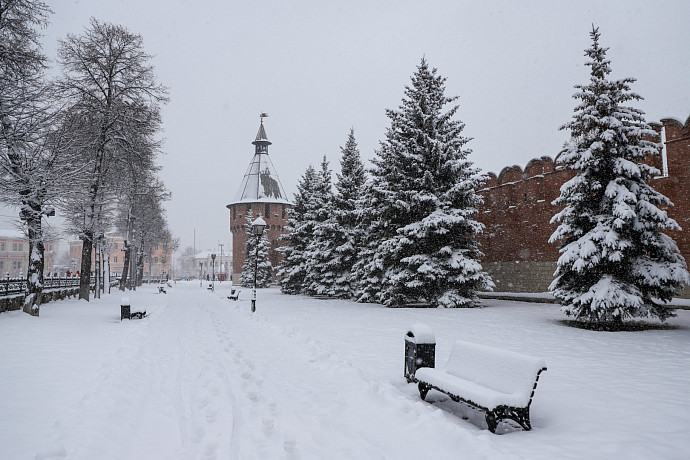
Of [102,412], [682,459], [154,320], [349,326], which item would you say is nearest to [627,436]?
[682,459]

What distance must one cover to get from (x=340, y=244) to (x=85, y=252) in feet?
45.2

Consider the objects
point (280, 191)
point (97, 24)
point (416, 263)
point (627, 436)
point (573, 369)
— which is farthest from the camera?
point (280, 191)

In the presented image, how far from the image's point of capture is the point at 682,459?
3.94 meters

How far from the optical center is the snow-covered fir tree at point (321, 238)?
88.1 feet

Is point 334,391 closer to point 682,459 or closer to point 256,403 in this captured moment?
point 256,403

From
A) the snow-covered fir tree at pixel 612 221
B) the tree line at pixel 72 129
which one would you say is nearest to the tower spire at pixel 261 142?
the tree line at pixel 72 129

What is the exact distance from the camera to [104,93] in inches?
792

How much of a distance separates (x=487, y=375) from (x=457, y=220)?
45.5 ft

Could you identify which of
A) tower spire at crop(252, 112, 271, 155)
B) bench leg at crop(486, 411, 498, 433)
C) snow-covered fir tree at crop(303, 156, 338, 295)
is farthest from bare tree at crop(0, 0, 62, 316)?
tower spire at crop(252, 112, 271, 155)

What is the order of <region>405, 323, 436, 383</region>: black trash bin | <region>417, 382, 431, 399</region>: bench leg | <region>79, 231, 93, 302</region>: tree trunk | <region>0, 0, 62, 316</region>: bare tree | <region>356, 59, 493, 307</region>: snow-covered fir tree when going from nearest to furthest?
<region>417, 382, 431, 399</region>: bench leg
<region>405, 323, 436, 383</region>: black trash bin
<region>0, 0, 62, 316</region>: bare tree
<region>356, 59, 493, 307</region>: snow-covered fir tree
<region>79, 231, 93, 302</region>: tree trunk

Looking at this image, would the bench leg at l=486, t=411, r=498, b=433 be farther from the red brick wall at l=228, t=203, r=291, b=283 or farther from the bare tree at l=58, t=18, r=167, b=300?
the red brick wall at l=228, t=203, r=291, b=283

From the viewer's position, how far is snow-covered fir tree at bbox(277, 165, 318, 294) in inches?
1212

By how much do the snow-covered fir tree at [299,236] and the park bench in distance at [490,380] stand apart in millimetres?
23833

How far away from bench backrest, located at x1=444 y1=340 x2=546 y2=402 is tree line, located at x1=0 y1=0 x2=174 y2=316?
11.9 metres
